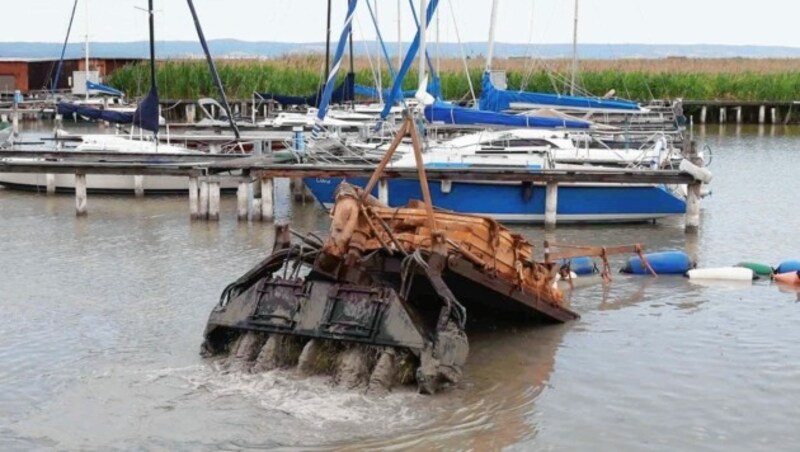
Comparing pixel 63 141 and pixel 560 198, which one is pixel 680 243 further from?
pixel 63 141

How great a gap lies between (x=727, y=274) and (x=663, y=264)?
1093 millimetres

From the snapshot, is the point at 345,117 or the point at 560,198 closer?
the point at 560,198

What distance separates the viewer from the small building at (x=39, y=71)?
76.5 meters

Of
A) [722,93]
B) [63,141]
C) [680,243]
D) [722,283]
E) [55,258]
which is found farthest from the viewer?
[722,93]

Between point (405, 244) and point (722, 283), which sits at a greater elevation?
point (405, 244)

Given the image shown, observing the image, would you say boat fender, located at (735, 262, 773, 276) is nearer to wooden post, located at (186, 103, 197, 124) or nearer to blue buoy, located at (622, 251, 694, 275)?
blue buoy, located at (622, 251, 694, 275)

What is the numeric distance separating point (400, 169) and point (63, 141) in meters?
15.1

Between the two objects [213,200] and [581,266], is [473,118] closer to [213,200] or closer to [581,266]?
[213,200]

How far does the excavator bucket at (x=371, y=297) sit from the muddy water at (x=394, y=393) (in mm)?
326

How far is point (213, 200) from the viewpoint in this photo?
2602cm

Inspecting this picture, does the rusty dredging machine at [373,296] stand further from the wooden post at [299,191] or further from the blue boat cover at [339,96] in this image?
the blue boat cover at [339,96]

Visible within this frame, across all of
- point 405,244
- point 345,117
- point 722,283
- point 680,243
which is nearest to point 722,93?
point 345,117

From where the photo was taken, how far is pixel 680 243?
2441 centimetres

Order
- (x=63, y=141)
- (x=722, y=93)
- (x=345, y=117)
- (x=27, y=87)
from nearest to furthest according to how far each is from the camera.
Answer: (x=63, y=141) → (x=345, y=117) → (x=722, y=93) → (x=27, y=87)
